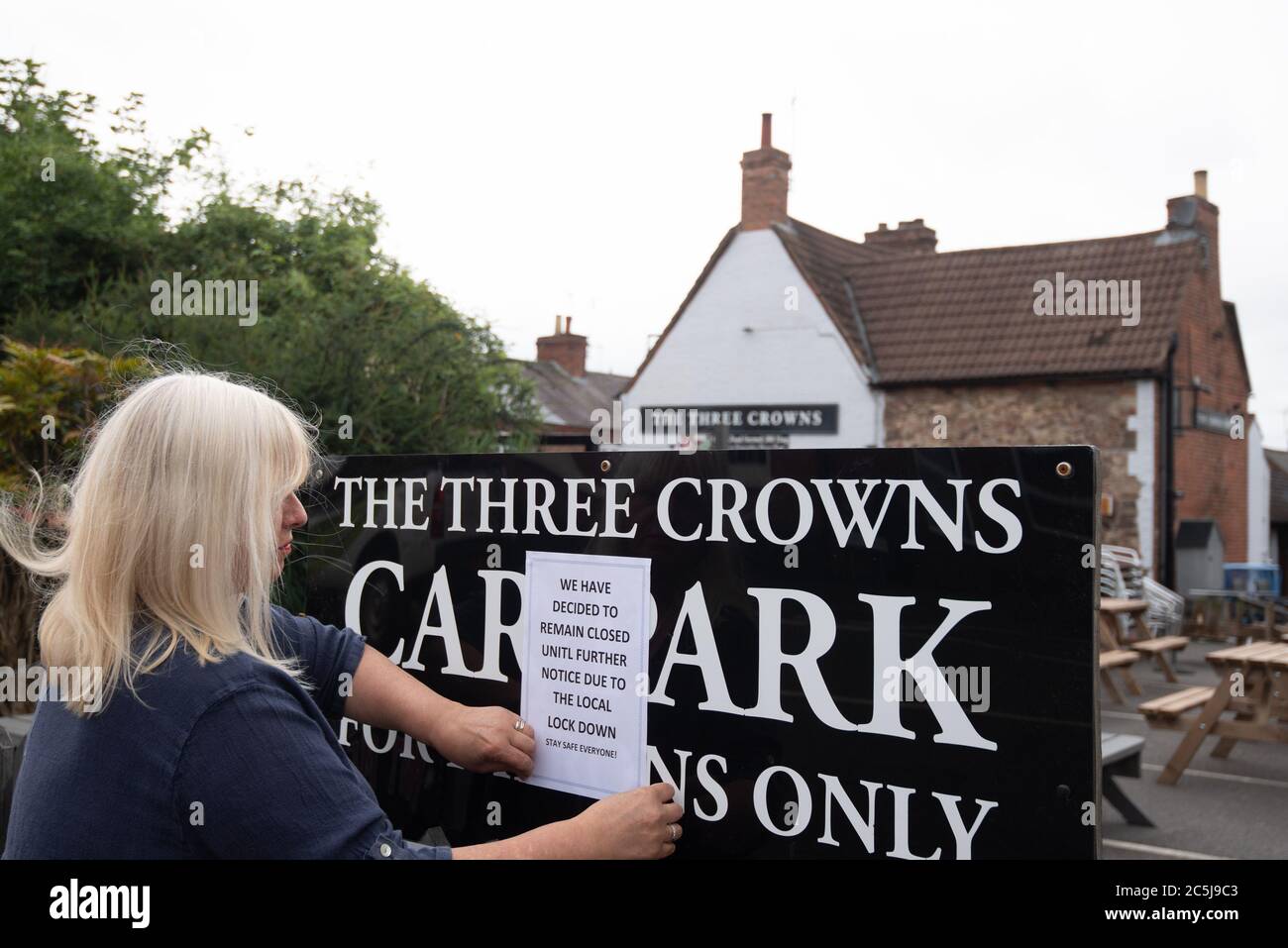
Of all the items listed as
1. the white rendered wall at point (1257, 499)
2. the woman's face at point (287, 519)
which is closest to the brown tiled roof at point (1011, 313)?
the white rendered wall at point (1257, 499)

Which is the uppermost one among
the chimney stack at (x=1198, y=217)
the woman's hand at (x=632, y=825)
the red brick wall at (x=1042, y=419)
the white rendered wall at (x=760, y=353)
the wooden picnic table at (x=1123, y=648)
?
the chimney stack at (x=1198, y=217)

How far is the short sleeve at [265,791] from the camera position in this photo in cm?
138

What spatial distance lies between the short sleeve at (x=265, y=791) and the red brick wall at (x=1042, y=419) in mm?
17111

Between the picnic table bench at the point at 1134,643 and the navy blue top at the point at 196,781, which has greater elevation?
the navy blue top at the point at 196,781

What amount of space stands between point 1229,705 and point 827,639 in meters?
7.04

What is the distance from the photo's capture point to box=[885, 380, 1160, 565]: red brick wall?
18.6 m

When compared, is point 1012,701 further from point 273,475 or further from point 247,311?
point 247,311

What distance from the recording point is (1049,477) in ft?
5.01

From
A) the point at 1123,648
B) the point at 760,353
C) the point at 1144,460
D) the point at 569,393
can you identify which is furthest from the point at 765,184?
the point at 569,393

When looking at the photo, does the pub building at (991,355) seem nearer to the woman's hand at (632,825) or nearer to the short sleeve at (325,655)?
the short sleeve at (325,655)

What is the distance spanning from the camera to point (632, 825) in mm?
1765

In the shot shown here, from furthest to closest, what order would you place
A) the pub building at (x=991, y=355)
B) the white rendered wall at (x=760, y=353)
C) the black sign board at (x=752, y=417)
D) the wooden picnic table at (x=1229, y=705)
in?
the black sign board at (x=752, y=417), the white rendered wall at (x=760, y=353), the pub building at (x=991, y=355), the wooden picnic table at (x=1229, y=705)
